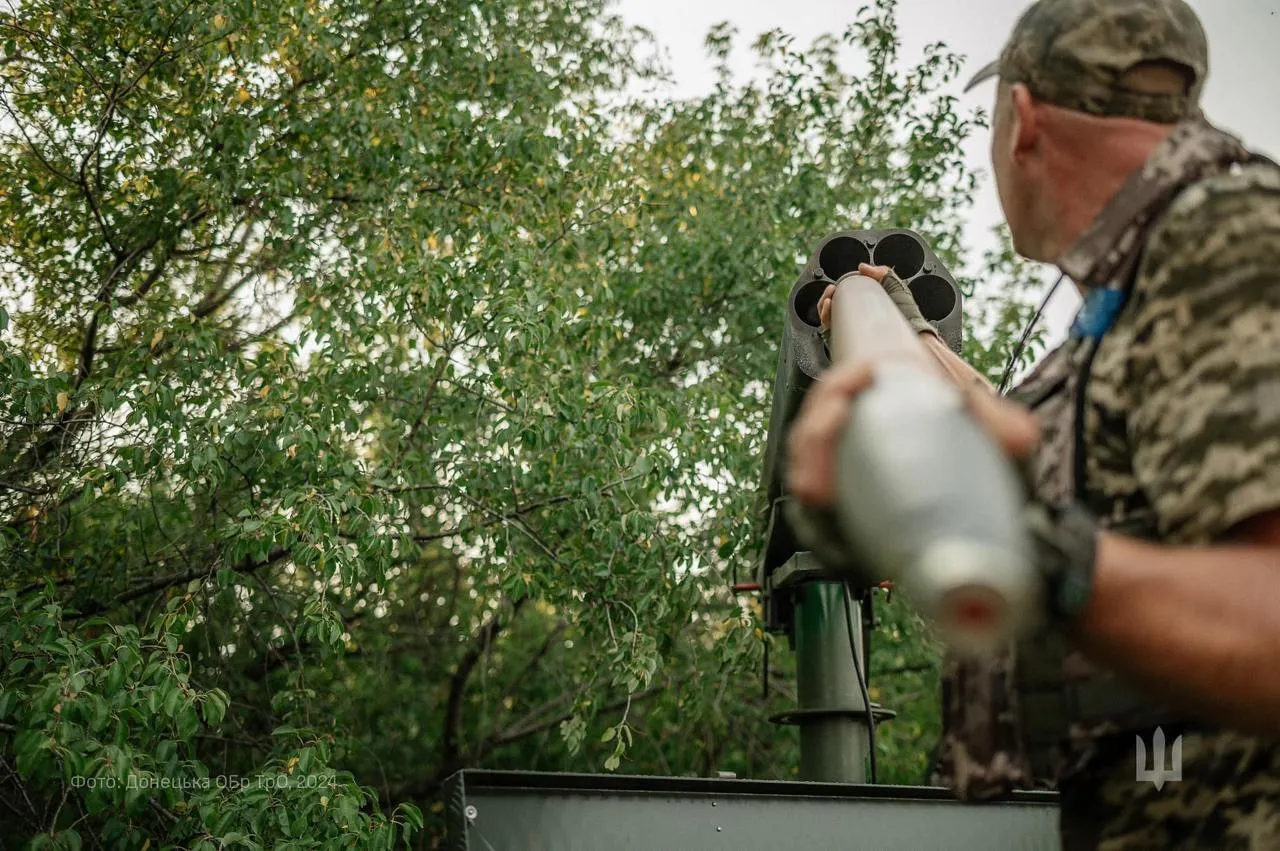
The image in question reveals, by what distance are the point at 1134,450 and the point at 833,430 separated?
340mm

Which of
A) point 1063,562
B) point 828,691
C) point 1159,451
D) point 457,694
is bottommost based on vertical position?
point 1063,562

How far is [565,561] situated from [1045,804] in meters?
2.41

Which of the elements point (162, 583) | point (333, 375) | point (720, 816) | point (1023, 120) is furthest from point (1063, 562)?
point (162, 583)

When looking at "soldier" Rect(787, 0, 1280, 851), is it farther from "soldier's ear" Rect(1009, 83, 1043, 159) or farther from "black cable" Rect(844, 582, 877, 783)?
"black cable" Rect(844, 582, 877, 783)

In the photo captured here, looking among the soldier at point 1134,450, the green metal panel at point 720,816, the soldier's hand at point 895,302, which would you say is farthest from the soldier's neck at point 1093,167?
the green metal panel at point 720,816

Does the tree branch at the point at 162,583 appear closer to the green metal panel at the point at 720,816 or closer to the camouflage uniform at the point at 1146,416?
the green metal panel at the point at 720,816

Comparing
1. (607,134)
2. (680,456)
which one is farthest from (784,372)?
(607,134)

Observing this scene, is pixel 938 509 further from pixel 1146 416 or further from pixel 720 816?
pixel 720 816

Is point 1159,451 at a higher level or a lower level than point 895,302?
lower

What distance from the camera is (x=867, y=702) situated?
3301 mm

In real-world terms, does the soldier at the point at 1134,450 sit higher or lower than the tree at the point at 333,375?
lower

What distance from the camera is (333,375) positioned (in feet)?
14.4

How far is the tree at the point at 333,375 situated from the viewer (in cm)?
362

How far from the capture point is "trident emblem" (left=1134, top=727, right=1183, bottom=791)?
98cm
